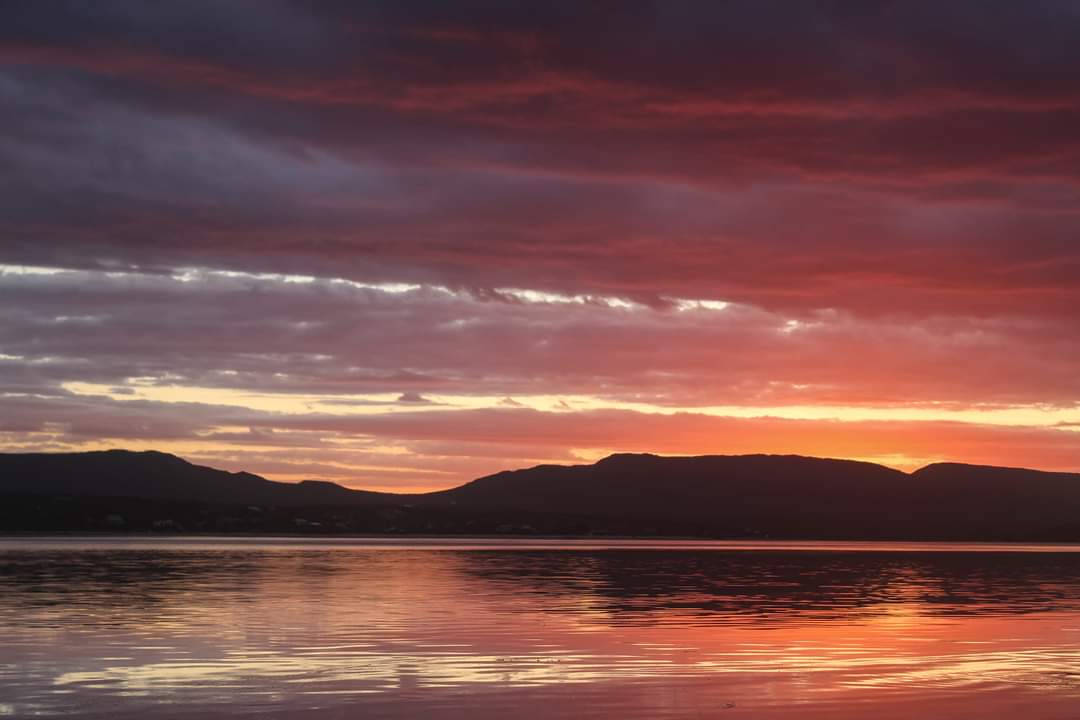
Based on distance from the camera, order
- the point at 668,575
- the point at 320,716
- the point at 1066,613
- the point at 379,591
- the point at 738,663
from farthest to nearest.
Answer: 1. the point at 668,575
2. the point at 379,591
3. the point at 1066,613
4. the point at 738,663
5. the point at 320,716

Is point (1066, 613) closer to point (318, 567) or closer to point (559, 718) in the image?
point (559, 718)

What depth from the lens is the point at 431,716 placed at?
2820 cm

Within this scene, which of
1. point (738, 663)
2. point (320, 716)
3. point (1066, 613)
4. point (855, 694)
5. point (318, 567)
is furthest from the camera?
point (318, 567)

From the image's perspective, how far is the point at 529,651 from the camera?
40.8 m

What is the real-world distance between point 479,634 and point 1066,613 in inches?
1160

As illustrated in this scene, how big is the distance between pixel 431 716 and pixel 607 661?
11.5 metres

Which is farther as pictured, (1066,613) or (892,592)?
(892,592)

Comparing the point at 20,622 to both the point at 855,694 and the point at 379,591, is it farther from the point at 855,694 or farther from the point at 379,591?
the point at 855,694

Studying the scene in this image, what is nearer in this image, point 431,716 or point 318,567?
point 431,716

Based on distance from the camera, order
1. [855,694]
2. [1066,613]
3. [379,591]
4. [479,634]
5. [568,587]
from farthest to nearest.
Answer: [568,587] < [379,591] < [1066,613] < [479,634] < [855,694]

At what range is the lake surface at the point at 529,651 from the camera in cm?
3003

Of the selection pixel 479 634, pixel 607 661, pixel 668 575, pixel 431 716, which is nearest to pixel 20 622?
pixel 479 634

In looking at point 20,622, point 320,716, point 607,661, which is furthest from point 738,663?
point 20,622

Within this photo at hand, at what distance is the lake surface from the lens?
30.0 meters
